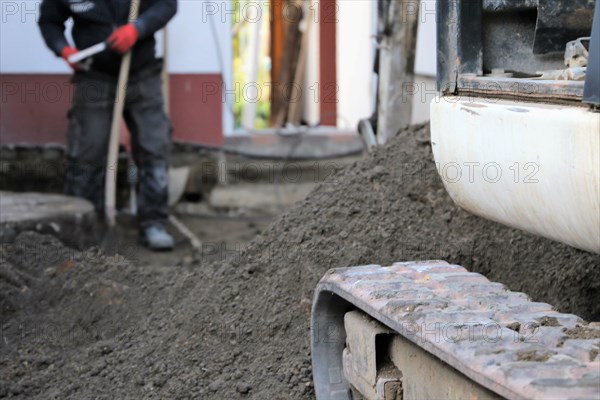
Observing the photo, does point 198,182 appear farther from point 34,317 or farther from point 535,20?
point 535,20

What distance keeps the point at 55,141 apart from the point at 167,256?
5.55 ft

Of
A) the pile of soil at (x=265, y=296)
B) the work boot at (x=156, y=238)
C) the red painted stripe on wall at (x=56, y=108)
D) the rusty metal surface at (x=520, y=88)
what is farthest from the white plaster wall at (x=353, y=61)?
the rusty metal surface at (x=520, y=88)

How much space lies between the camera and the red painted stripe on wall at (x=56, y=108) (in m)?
7.79

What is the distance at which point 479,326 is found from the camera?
8.18 feet

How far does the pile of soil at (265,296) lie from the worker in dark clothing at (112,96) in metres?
2.42

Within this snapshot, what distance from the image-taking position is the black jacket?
267 inches

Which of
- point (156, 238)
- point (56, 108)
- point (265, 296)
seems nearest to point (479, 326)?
point (265, 296)

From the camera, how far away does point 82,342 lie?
14.4ft

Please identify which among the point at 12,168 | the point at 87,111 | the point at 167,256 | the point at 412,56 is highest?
the point at 412,56

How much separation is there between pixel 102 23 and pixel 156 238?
160 cm

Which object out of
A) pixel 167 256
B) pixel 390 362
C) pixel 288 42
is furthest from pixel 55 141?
pixel 390 362

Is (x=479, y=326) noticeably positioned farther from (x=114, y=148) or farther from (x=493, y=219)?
(x=114, y=148)

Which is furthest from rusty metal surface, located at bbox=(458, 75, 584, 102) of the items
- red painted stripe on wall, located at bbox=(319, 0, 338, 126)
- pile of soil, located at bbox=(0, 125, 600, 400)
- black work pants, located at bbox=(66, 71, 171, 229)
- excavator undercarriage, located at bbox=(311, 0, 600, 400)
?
red painted stripe on wall, located at bbox=(319, 0, 338, 126)

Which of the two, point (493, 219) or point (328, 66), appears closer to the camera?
point (493, 219)
